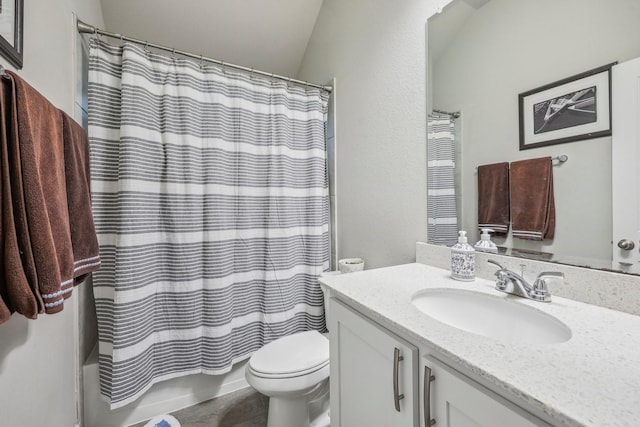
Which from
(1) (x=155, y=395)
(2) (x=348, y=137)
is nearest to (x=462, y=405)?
(2) (x=348, y=137)

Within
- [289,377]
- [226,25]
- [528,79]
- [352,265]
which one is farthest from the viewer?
[226,25]

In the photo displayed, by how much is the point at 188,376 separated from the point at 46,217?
127 centimetres

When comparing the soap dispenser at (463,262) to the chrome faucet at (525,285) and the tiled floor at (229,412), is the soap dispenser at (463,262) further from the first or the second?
the tiled floor at (229,412)

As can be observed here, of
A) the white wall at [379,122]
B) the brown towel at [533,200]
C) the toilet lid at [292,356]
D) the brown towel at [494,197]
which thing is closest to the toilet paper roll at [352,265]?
the white wall at [379,122]

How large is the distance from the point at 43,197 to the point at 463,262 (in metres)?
1.31

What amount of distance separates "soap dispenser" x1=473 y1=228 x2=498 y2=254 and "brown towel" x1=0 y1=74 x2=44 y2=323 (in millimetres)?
1369

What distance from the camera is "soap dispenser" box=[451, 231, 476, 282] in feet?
A: 3.24

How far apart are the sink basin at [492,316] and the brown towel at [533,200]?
278 mm

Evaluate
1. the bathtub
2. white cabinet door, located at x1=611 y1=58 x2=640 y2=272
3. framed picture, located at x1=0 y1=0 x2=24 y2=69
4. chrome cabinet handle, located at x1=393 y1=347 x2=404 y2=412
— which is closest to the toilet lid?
the bathtub

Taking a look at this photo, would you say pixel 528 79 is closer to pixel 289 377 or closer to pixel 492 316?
pixel 492 316

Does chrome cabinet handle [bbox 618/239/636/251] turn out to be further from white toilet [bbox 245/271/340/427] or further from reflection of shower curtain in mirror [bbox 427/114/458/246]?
white toilet [bbox 245/271/340/427]

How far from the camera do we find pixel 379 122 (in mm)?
1486

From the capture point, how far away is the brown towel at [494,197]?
0.99 m

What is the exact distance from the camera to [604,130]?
2.42 feet
